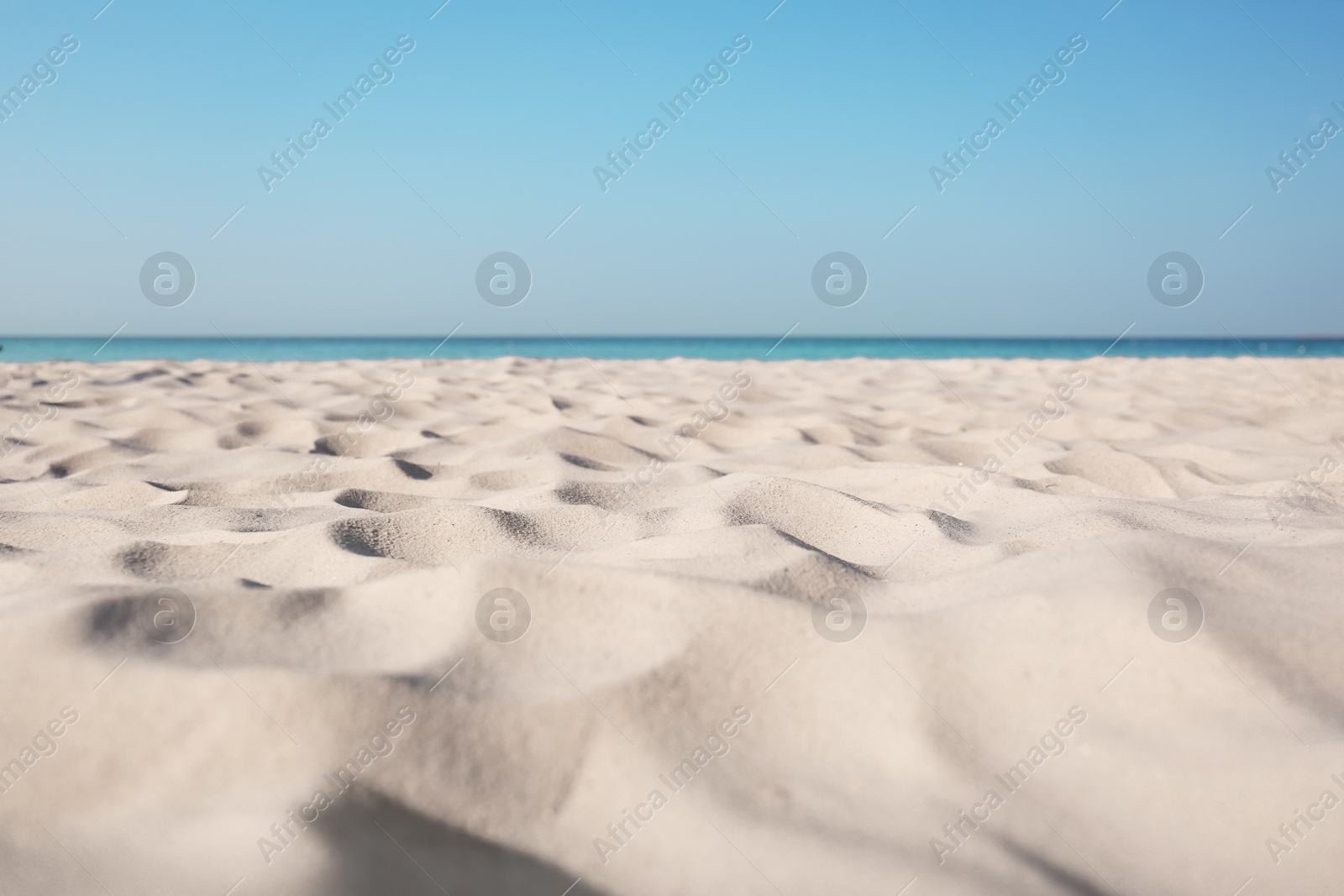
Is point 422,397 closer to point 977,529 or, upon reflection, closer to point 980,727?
point 977,529

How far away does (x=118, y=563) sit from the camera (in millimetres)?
1470

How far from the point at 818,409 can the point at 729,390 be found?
0.94 meters
